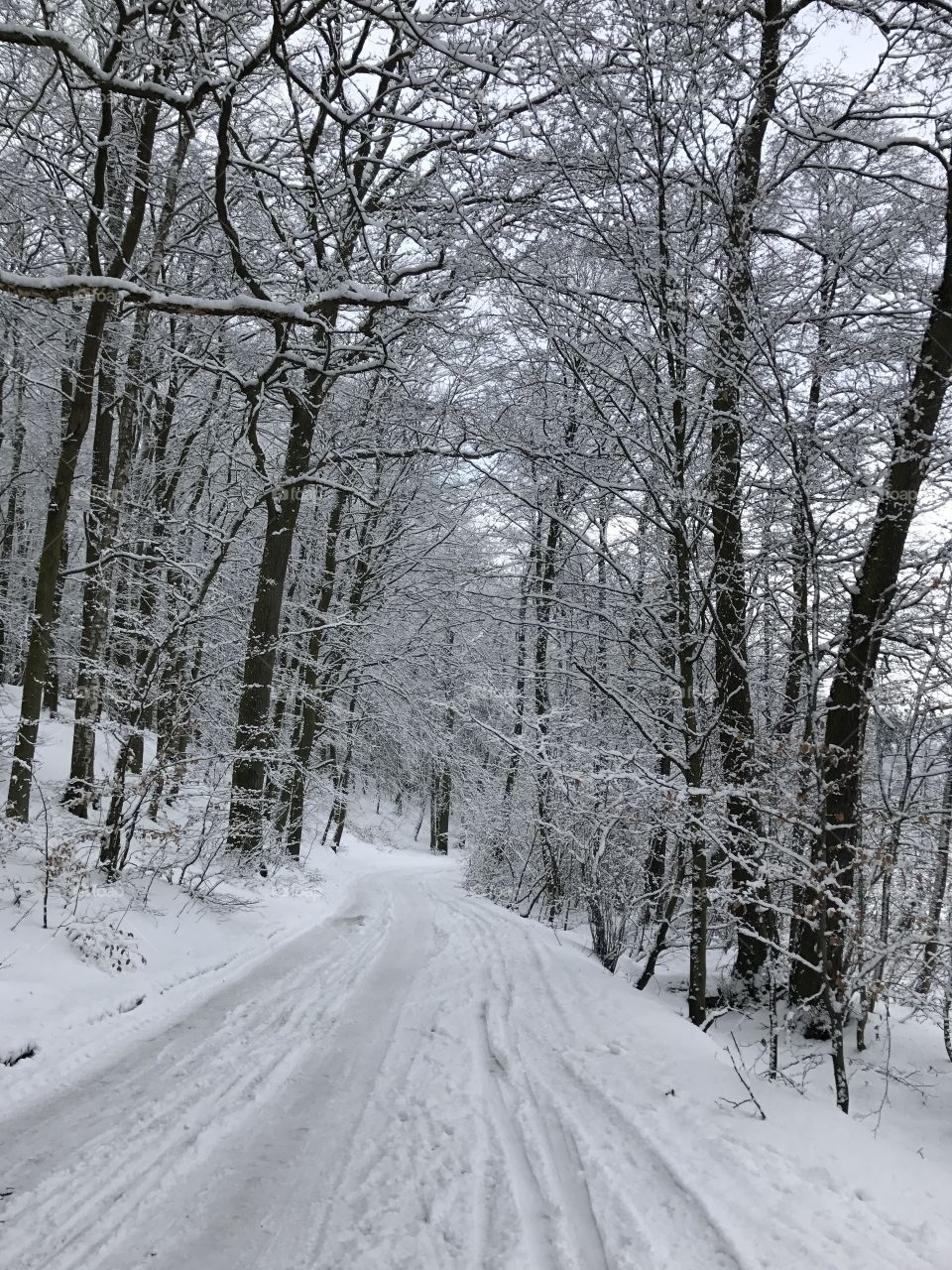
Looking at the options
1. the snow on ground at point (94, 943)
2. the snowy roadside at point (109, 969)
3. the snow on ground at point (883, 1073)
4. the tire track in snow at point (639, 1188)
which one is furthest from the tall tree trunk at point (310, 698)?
the tire track in snow at point (639, 1188)

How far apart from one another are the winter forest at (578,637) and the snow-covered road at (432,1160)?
0.03 meters

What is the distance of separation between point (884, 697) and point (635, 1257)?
152 inches

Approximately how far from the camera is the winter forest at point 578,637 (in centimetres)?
350

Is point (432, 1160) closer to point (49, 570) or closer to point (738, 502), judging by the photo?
point (738, 502)

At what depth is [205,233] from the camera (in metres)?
10.9

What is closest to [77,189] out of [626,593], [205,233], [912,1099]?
[205,233]

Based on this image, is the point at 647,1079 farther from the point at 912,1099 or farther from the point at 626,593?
the point at 626,593

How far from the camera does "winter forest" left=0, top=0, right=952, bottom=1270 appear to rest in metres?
3.50

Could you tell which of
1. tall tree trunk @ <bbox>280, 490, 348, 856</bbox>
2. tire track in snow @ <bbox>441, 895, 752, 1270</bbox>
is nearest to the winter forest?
tire track in snow @ <bbox>441, 895, 752, 1270</bbox>

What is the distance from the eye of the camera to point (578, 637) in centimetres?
1180

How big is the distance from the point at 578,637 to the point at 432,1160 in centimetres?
889

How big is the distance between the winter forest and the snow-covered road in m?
0.03

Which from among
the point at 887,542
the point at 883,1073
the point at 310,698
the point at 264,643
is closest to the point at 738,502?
the point at 887,542

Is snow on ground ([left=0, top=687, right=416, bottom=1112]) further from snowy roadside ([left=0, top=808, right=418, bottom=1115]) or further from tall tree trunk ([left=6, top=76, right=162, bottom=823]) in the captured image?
tall tree trunk ([left=6, top=76, right=162, bottom=823])
